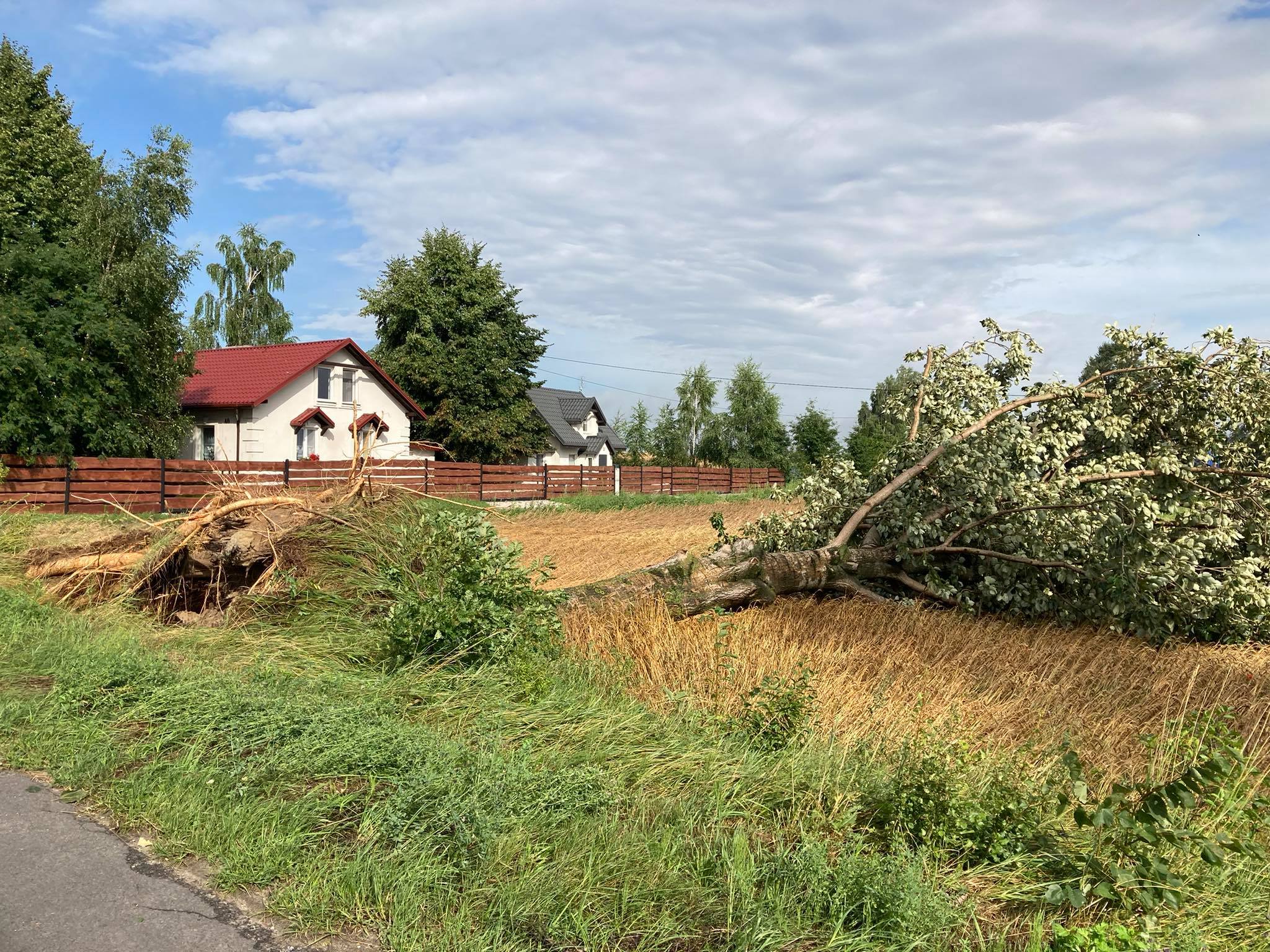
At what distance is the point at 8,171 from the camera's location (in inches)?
1064

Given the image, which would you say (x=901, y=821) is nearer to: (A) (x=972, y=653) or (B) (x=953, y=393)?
(A) (x=972, y=653)

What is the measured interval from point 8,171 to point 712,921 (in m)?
32.2

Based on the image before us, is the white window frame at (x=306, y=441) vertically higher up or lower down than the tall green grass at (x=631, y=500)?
higher up

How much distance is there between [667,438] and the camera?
64.8 meters

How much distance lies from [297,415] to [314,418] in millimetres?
877

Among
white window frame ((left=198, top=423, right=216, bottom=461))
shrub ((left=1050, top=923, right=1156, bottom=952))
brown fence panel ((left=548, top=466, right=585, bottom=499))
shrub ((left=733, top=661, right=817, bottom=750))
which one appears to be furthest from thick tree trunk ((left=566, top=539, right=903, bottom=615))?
white window frame ((left=198, top=423, right=216, bottom=461))

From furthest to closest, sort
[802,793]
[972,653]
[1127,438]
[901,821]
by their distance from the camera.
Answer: [1127,438], [972,653], [802,793], [901,821]

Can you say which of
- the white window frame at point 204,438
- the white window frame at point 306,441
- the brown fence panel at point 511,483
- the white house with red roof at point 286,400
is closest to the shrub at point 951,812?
the brown fence panel at point 511,483

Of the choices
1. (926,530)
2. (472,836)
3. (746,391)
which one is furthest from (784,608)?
(746,391)

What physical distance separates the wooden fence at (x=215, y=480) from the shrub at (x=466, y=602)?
2624 mm

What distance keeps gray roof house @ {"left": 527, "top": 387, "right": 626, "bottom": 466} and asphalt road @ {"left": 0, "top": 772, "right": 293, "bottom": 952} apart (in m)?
53.8

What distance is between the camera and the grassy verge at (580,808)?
3240 millimetres

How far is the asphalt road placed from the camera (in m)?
3.17

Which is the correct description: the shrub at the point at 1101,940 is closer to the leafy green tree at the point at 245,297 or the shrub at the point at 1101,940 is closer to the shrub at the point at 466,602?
the shrub at the point at 466,602
